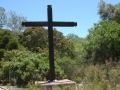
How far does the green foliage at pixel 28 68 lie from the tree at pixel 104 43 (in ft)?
16.0

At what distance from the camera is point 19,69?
54.4 feet

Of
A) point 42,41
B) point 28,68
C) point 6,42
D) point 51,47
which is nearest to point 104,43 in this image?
point 28,68

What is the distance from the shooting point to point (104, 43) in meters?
20.7

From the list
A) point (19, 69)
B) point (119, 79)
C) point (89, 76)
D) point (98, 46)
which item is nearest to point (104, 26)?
point (98, 46)

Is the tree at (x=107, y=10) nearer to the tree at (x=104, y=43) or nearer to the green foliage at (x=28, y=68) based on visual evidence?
the tree at (x=104, y=43)

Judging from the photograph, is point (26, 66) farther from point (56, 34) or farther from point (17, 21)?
point (17, 21)

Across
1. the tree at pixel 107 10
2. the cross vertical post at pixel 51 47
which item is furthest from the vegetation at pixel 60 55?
the cross vertical post at pixel 51 47

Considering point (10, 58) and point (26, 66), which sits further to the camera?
point (10, 58)

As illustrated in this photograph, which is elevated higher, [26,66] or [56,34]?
[56,34]

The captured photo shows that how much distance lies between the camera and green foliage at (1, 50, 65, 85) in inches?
631

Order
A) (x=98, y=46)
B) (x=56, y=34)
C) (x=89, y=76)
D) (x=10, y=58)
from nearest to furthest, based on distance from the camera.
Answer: (x=89, y=76)
(x=10, y=58)
(x=98, y=46)
(x=56, y=34)

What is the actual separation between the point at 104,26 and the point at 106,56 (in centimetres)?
230

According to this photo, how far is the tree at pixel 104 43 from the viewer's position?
20.5 meters

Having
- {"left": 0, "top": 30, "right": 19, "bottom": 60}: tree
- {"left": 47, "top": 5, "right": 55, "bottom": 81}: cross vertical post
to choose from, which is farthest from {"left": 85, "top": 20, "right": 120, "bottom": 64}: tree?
{"left": 47, "top": 5, "right": 55, "bottom": 81}: cross vertical post
